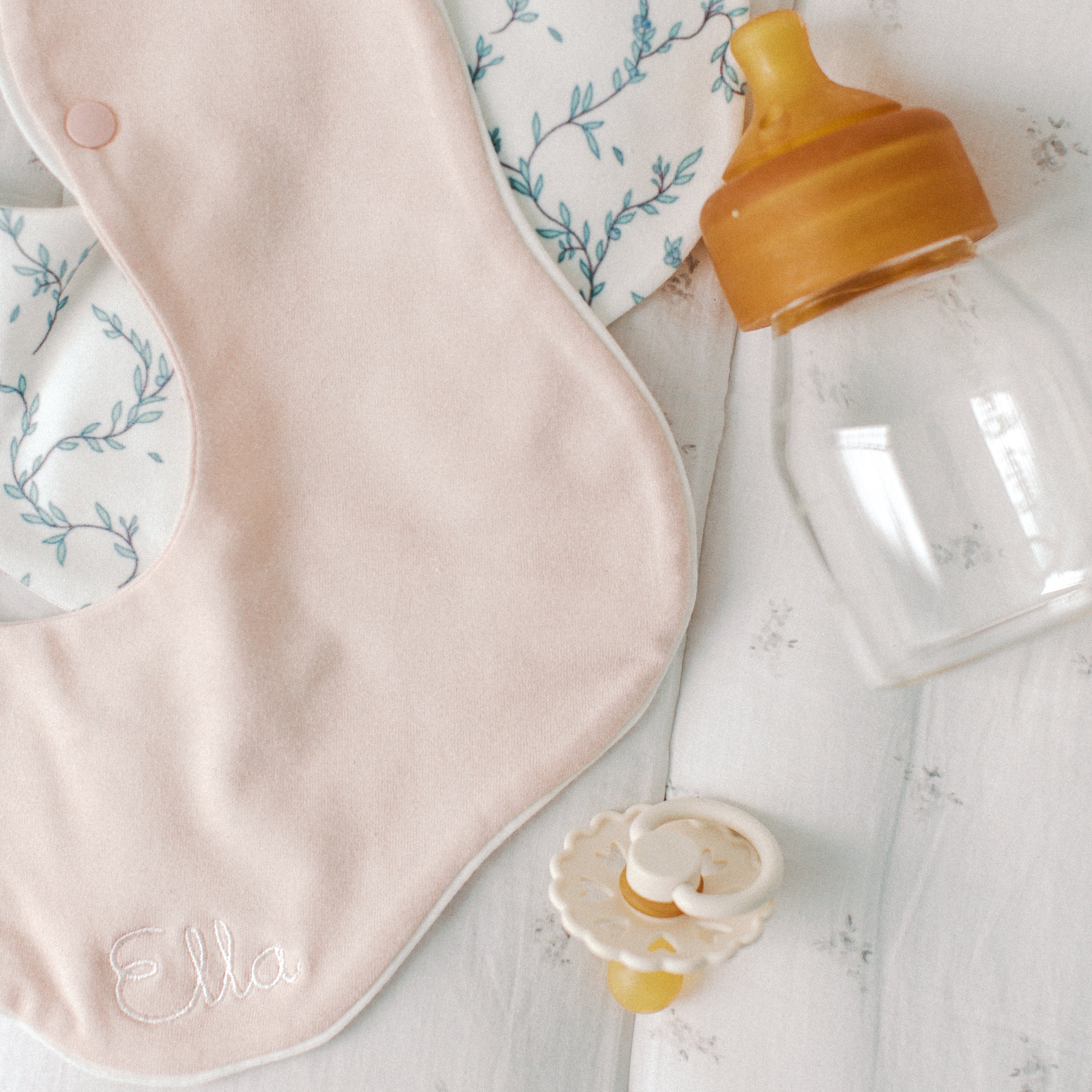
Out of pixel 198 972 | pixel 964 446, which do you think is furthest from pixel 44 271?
pixel 964 446

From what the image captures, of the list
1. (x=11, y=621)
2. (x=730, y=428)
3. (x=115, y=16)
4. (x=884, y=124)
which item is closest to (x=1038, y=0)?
(x=884, y=124)

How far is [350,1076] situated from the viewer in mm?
512

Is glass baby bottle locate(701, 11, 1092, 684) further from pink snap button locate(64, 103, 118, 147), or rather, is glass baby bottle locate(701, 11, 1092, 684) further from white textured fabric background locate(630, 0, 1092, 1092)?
pink snap button locate(64, 103, 118, 147)

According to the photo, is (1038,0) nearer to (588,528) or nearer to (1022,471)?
(1022,471)

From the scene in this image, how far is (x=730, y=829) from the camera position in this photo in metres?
0.52

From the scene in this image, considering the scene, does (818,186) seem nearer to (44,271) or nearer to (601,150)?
(601,150)

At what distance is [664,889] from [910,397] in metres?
0.28

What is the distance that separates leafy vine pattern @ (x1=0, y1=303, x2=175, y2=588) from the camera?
0.51 m

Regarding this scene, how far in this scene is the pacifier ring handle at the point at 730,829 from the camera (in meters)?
0.45

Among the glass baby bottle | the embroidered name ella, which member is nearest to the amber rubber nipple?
the glass baby bottle

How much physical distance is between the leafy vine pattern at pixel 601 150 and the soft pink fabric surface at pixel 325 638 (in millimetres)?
40

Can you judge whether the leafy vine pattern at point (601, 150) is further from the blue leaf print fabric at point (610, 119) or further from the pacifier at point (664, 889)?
the pacifier at point (664, 889)

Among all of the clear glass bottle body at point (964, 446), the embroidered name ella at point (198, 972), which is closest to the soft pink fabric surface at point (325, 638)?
the embroidered name ella at point (198, 972)

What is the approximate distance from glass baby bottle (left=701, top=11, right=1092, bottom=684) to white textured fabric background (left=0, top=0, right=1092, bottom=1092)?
0.8 inches
